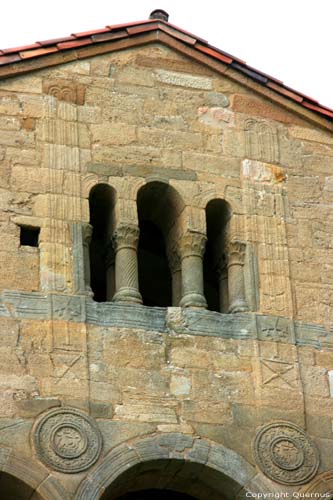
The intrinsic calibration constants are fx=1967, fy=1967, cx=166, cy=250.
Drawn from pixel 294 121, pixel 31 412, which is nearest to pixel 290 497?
pixel 31 412

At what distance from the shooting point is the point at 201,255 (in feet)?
73.7

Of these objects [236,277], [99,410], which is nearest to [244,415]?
[99,410]

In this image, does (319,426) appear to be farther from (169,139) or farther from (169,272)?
(169,139)

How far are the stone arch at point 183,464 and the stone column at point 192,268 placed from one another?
5.69 ft

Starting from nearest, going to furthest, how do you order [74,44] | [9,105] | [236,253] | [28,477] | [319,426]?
[28,477]
[319,426]
[236,253]
[9,105]
[74,44]

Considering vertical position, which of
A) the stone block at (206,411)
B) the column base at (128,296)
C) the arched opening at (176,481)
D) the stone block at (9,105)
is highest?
the stone block at (9,105)

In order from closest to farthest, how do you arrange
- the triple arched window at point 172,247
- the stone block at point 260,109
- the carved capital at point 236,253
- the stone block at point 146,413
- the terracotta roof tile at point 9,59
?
the stone block at point 146,413 < the triple arched window at point 172,247 < the carved capital at point 236,253 < the terracotta roof tile at point 9,59 < the stone block at point 260,109

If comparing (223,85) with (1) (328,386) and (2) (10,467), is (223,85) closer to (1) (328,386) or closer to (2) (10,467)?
(1) (328,386)

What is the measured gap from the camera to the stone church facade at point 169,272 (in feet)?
68.9

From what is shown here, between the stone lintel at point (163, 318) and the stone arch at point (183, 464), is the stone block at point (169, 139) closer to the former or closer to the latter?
the stone lintel at point (163, 318)

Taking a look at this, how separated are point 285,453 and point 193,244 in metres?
2.68

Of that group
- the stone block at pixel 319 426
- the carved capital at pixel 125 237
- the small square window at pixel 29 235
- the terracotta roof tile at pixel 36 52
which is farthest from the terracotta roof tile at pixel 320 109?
the stone block at pixel 319 426

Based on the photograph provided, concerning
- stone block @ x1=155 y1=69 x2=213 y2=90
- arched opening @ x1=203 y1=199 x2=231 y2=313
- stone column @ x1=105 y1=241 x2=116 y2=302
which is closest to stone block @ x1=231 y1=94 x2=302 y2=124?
stone block @ x1=155 y1=69 x2=213 y2=90

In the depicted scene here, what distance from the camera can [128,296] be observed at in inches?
860
